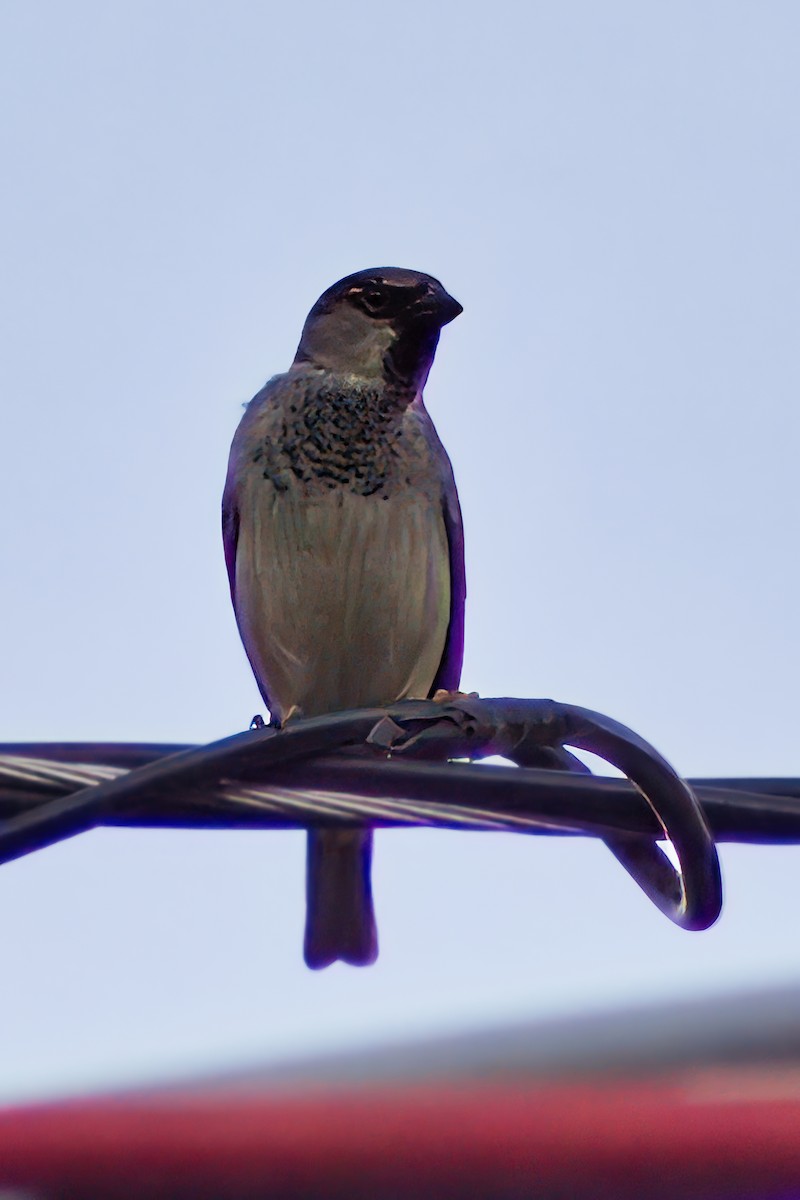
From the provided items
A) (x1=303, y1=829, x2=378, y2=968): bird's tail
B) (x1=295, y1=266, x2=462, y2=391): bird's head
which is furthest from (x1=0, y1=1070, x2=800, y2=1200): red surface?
(x1=295, y1=266, x2=462, y2=391): bird's head

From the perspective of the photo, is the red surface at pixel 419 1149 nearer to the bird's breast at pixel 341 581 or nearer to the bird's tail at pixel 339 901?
the bird's tail at pixel 339 901

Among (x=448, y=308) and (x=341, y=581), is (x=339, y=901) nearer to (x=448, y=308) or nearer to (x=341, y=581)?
(x=341, y=581)

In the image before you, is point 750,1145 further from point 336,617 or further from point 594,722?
point 594,722

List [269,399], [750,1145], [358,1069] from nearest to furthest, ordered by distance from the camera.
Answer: [750,1145]
[269,399]
[358,1069]

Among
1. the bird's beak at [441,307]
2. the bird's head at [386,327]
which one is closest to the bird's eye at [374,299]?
the bird's head at [386,327]

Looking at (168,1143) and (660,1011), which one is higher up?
(660,1011)

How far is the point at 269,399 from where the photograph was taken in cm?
404

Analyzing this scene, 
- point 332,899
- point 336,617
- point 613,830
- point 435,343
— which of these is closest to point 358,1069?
point 332,899

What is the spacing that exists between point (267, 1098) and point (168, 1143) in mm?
774

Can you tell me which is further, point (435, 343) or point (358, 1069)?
point (358, 1069)

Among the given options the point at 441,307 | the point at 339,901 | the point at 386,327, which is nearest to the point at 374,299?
the point at 386,327

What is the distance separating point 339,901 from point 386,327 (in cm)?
153

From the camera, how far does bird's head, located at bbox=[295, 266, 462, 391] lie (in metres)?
4.05

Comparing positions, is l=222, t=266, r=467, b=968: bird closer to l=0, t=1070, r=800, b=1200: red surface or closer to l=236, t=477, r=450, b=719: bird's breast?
l=236, t=477, r=450, b=719: bird's breast
